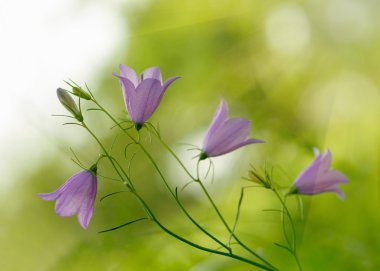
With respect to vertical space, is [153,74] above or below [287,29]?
above

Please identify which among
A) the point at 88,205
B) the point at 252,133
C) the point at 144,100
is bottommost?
the point at 252,133

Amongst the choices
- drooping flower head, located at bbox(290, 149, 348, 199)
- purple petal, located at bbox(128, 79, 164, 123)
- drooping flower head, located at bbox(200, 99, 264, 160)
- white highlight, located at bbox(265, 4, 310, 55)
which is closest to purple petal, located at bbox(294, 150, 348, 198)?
drooping flower head, located at bbox(290, 149, 348, 199)

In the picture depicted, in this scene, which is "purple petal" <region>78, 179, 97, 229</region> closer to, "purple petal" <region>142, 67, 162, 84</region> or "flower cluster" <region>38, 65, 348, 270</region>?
"flower cluster" <region>38, 65, 348, 270</region>

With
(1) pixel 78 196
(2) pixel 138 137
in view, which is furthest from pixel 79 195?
(2) pixel 138 137

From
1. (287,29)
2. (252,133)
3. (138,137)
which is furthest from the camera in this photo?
(287,29)

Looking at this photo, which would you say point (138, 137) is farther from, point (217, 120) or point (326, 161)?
point (326, 161)

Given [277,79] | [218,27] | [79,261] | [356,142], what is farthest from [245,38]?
[79,261]
